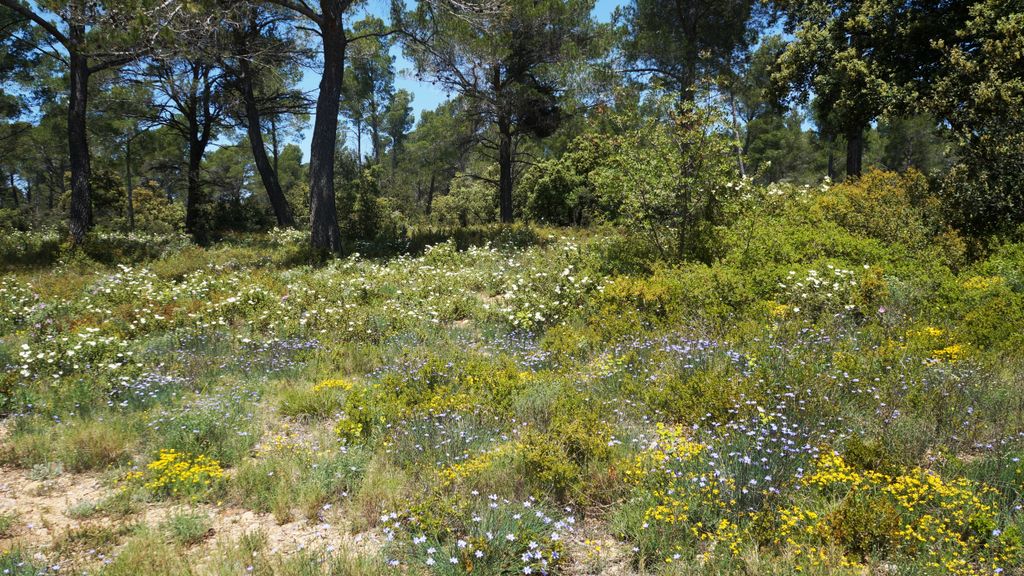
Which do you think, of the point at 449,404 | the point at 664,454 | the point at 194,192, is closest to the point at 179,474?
the point at 449,404

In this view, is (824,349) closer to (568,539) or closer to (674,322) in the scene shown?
(674,322)

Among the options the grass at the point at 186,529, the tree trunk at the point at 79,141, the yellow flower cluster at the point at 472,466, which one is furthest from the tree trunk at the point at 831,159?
the grass at the point at 186,529

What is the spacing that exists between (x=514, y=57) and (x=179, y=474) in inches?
618

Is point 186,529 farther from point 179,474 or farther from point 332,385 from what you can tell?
point 332,385

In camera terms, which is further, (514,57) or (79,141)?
(514,57)

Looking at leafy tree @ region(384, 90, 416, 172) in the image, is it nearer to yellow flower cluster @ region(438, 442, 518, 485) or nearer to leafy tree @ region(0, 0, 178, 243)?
leafy tree @ region(0, 0, 178, 243)

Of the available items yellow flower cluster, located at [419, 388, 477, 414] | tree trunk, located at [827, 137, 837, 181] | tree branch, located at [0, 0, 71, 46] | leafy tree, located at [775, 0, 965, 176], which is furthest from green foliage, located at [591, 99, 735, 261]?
tree trunk, located at [827, 137, 837, 181]

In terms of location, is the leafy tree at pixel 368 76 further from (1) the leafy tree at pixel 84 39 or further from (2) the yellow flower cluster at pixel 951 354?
(2) the yellow flower cluster at pixel 951 354

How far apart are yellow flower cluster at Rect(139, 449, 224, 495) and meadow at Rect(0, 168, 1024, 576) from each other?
16 millimetres

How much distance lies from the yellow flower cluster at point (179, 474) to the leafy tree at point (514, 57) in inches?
513

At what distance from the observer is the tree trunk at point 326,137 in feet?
41.9

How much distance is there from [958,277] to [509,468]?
23.1 ft

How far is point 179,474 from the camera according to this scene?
3.67 meters

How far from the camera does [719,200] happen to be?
9016 millimetres
